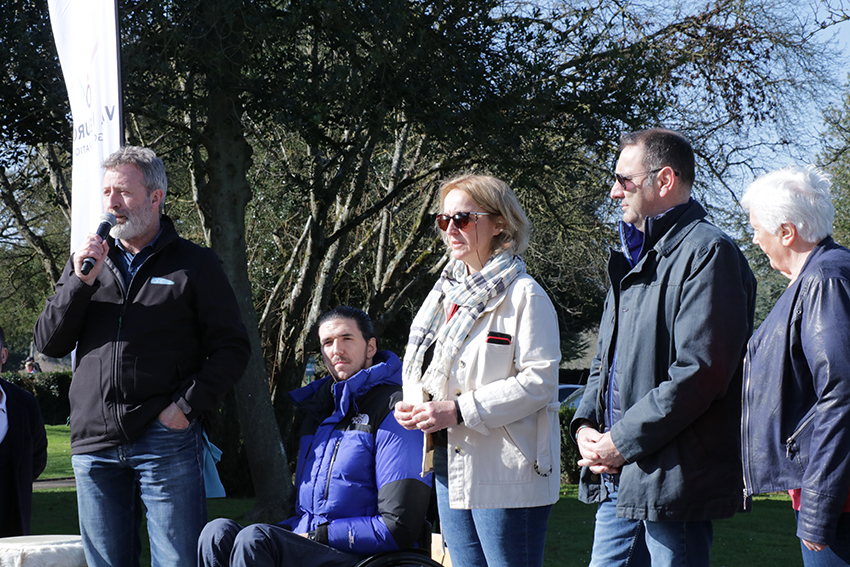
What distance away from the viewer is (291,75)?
7.68 metres

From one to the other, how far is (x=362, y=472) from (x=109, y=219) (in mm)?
1480

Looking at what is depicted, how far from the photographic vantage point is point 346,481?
3.57 m

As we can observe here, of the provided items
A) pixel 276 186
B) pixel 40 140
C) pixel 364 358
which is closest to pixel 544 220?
pixel 276 186

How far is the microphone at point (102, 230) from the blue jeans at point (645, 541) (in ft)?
6.83

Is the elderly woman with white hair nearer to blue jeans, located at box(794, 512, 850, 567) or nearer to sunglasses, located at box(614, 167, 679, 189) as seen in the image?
blue jeans, located at box(794, 512, 850, 567)

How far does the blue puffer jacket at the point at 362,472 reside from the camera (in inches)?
136

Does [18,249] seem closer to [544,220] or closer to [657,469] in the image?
[544,220]

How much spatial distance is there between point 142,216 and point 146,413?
821 millimetres

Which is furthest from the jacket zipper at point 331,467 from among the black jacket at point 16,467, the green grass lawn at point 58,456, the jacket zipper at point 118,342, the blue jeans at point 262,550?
the green grass lawn at point 58,456

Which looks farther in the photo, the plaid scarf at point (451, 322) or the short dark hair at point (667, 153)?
the plaid scarf at point (451, 322)

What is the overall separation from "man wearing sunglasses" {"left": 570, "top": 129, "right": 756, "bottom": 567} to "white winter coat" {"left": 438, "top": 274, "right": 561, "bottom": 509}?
0.17 m

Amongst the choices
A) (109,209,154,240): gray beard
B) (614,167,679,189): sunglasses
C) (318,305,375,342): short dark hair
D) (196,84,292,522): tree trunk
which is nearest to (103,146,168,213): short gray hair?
(109,209,154,240): gray beard

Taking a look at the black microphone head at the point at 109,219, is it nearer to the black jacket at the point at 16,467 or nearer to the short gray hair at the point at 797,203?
the black jacket at the point at 16,467

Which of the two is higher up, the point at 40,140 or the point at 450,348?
the point at 40,140
